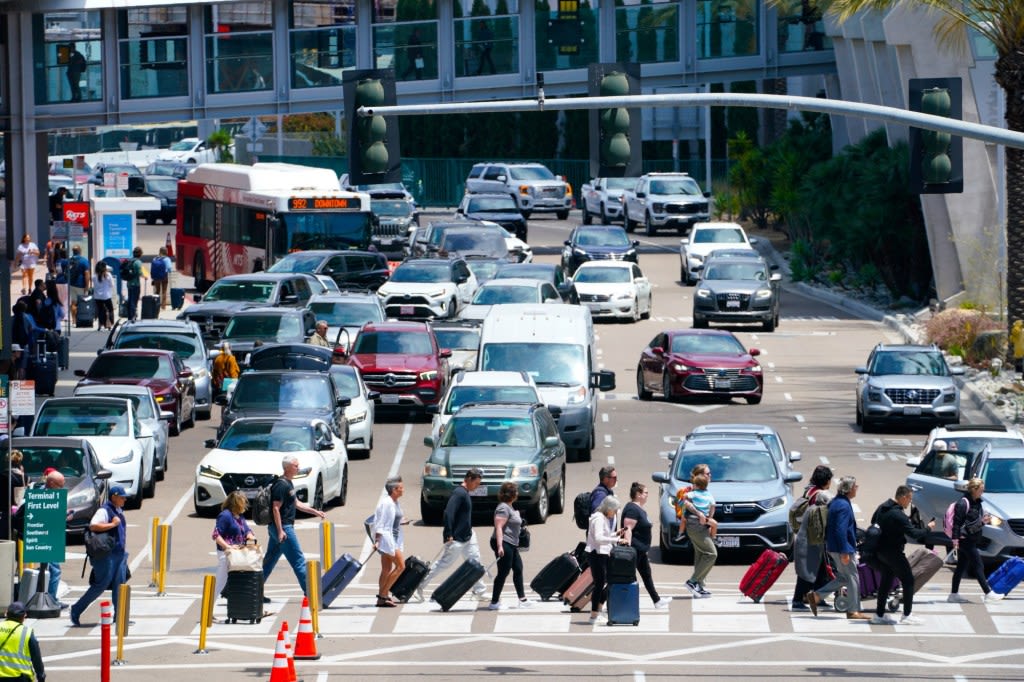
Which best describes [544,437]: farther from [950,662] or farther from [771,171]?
[771,171]

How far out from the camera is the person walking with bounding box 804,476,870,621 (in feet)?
66.0

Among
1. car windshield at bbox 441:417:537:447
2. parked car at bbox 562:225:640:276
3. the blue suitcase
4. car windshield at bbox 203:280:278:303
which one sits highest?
parked car at bbox 562:225:640:276

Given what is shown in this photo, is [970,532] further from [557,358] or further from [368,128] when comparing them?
[557,358]

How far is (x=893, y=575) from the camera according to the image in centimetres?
2003

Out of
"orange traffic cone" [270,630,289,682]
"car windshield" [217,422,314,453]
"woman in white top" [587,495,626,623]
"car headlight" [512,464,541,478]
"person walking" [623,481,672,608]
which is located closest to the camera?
"orange traffic cone" [270,630,289,682]

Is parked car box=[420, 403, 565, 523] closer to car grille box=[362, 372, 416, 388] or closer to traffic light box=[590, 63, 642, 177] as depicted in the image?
traffic light box=[590, 63, 642, 177]


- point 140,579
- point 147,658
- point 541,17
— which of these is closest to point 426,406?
point 140,579

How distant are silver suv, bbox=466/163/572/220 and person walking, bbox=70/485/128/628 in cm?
5232

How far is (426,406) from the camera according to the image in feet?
114

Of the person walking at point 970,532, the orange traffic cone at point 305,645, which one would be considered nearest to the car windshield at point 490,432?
the person walking at point 970,532

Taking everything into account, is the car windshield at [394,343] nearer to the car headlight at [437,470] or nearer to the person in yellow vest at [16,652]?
the car headlight at [437,470]

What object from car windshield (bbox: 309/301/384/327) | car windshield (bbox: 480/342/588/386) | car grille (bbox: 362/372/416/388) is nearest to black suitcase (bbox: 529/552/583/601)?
car windshield (bbox: 480/342/588/386)

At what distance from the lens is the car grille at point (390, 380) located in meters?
35.4

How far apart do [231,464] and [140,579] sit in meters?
3.84
